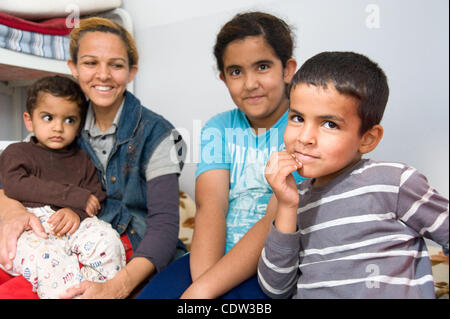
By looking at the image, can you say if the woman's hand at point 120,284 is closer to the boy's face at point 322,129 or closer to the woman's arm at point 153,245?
the woman's arm at point 153,245

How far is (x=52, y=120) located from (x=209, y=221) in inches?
13.7

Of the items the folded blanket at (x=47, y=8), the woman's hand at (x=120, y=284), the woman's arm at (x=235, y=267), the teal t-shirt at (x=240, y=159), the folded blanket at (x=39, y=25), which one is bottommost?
the woman's hand at (x=120, y=284)

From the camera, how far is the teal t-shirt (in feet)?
2.00

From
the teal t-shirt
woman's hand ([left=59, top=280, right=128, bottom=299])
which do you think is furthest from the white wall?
woman's hand ([left=59, top=280, right=128, bottom=299])

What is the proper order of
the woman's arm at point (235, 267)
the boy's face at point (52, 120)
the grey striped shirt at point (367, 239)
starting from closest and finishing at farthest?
the grey striped shirt at point (367, 239), the woman's arm at point (235, 267), the boy's face at point (52, 120)

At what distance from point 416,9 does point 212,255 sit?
19.3 inches

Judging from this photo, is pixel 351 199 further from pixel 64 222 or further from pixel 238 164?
pixel 64 222

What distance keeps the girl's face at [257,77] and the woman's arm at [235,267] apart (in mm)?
160

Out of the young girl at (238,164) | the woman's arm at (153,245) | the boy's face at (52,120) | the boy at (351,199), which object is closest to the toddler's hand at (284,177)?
the boy at (351,199)

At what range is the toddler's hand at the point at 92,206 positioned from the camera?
2.14ft

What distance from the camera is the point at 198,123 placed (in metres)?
0.74

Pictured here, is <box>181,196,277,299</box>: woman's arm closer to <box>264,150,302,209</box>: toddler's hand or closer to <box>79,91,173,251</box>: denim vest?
<box>264,150,302,209</box>: toddler's hand

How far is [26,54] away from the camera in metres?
0.68

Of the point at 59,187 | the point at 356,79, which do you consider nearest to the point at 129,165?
the point at 59,187
